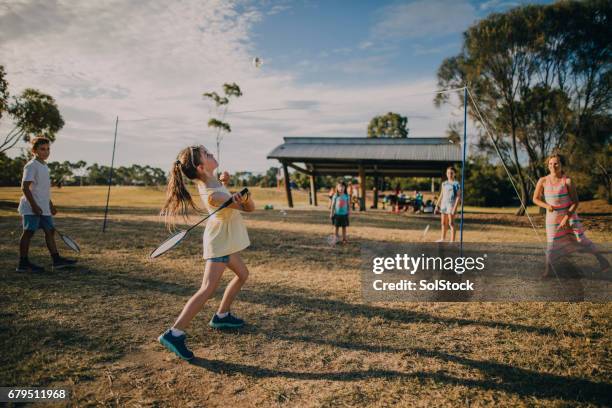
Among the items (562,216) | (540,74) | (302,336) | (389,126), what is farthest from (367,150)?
(389,126)

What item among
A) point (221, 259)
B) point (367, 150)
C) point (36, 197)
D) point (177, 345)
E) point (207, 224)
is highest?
point (367, 150)

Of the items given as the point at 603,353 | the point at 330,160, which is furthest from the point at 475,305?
the point at 330,160

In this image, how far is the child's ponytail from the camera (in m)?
3.22

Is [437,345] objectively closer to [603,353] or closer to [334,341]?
[334,341]

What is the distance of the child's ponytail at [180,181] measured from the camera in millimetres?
3217

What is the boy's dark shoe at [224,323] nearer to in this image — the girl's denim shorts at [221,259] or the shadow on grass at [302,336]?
the shadow on grass at [302,336]

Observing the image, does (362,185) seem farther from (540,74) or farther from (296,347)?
(296,347)

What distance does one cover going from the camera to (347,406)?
2486mm

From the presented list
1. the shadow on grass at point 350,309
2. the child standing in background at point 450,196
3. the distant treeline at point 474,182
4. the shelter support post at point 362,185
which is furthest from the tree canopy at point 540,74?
the shadow on grass at point 350,309

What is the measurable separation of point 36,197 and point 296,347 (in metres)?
5.19

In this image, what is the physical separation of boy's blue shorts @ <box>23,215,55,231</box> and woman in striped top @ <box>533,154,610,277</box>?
8435 millimetres

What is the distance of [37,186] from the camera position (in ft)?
18.1

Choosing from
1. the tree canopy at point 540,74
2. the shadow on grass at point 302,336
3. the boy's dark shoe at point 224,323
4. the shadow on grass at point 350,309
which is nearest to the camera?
the shadow on grass at point 302,336

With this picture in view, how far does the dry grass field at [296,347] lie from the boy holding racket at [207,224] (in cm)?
38
